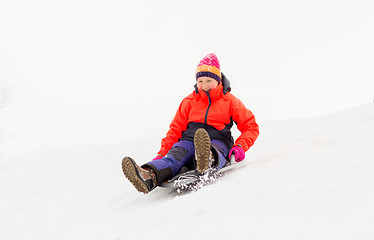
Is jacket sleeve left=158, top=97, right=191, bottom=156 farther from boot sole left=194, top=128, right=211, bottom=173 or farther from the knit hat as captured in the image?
boot sole left=194, top=128, right=211, bottom=173

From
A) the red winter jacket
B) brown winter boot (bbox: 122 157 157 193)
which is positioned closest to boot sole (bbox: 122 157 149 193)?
brown winter boot (bbox: 122 157 157 193)

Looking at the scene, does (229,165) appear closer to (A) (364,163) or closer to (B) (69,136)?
(A) (364,163)

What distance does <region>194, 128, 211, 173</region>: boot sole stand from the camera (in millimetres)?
2623

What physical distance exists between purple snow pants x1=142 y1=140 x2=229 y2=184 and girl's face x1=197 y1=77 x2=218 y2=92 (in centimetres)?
60

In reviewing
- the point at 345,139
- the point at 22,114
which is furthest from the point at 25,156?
the point at 22,114

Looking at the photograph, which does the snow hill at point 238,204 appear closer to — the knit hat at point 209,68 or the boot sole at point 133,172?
the boot sole at point 133,172

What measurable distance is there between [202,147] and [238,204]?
2.39 ft

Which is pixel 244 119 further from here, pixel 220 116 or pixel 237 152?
pixel 237 152

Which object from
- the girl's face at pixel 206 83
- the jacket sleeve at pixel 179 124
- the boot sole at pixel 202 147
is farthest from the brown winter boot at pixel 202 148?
the jacket sleeve at pixel 179 124

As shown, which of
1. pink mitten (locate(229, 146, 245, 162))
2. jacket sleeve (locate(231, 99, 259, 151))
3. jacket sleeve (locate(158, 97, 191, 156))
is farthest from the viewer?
jacket sleeve (locate(158, 97, 191, 156))

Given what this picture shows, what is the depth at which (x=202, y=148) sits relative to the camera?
264 centimetres

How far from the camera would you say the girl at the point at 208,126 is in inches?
116

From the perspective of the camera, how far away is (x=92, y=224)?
2.49 m

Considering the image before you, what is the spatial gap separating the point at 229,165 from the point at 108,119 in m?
107
